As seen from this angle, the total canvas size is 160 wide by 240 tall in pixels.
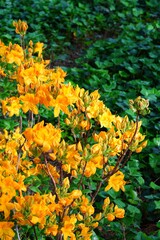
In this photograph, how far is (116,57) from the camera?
15.6ft

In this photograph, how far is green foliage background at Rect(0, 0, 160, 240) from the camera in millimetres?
2746

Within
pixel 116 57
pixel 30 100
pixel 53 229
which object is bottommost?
pixel 116 57

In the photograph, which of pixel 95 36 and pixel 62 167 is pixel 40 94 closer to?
pixel 62 167

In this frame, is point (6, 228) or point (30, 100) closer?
point (6, 228)

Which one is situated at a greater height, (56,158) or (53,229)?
(56,158)

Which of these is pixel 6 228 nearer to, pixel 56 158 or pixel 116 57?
pixel 56 158

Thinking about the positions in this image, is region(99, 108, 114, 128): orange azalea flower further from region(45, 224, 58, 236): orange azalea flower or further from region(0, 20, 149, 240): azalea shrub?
region(45, 224, 58, 236): orange azalea flower

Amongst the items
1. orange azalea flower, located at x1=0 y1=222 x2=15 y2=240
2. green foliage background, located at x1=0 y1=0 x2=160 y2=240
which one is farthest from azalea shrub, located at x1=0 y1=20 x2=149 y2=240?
green foliage background, located at x1=0 y1=0 x2=160 y2=240

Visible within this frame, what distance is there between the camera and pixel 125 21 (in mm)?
6102

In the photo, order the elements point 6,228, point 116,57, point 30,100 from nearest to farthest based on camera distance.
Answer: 1. point 6,228
2. point 30,100
3. point 116,57

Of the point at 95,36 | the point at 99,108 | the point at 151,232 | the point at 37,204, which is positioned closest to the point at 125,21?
the point at 95,36

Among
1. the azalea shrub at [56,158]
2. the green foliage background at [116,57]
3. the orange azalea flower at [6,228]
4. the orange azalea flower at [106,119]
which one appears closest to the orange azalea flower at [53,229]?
the azalea shrub at [56,158]

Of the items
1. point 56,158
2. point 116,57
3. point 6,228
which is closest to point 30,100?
point 56,158

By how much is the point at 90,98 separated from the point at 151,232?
1011mm
